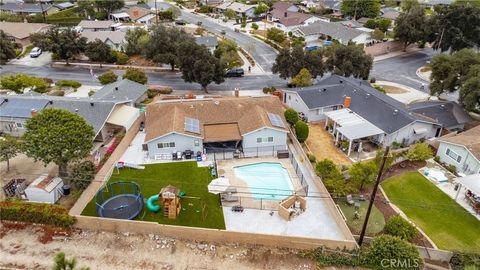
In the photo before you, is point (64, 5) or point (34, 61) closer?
point (34, 61)

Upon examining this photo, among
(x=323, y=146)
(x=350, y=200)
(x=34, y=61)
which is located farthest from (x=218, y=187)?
(x=34, y=61)

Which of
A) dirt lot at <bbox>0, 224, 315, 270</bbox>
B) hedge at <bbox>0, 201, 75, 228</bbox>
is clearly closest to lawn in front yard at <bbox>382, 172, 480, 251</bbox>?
dirt lot at <bbox>0, 224, 315, 270</bbox>

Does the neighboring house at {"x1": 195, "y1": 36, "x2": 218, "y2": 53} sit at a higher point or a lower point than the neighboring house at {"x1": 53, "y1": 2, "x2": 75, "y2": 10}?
higher

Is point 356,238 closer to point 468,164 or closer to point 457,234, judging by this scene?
point 457,234

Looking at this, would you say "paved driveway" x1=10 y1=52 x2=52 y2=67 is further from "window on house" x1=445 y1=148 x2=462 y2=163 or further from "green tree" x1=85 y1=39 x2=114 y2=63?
"window on house" x1=445 y1=148 x2=462 y2=163

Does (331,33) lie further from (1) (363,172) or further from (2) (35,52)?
(2) (35,52)

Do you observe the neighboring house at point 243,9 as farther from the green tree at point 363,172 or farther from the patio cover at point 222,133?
the green tree at point 363,172
